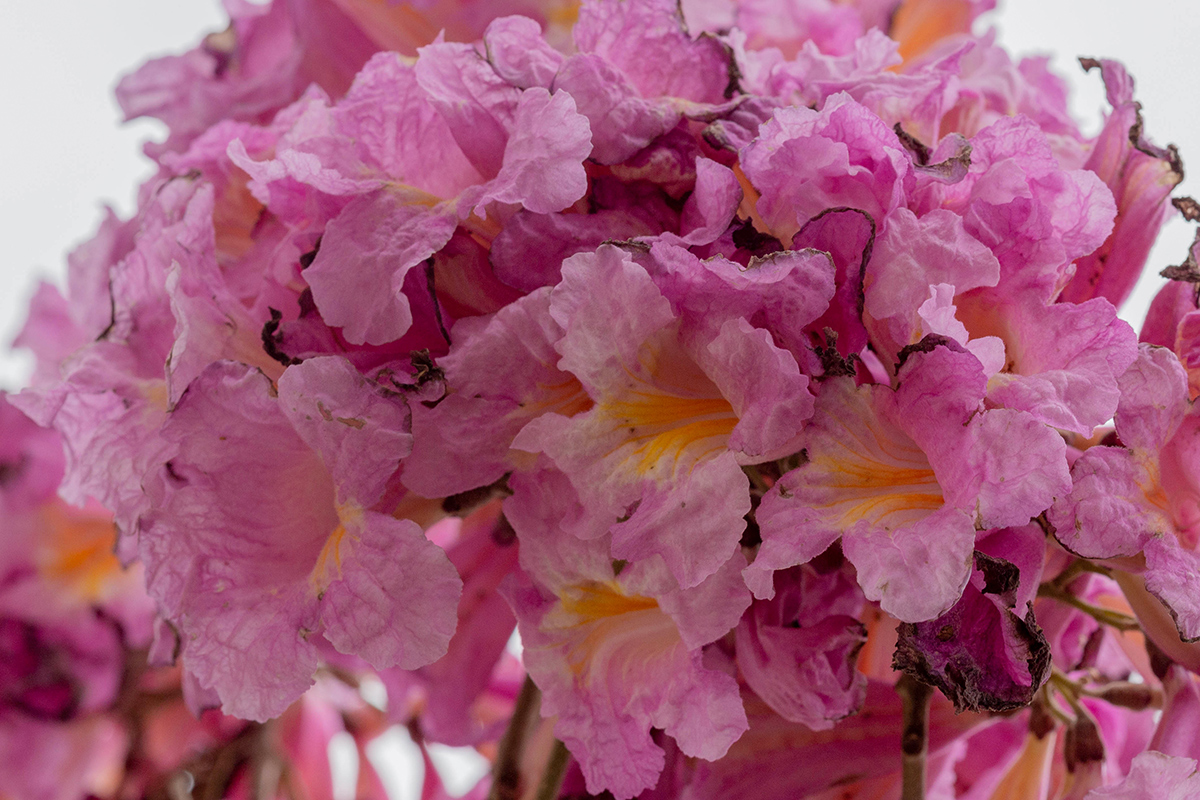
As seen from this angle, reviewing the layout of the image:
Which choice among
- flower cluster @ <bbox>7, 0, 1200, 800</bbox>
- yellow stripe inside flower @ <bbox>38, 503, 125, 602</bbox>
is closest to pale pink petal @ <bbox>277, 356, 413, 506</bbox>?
flower cluster @ <bbox>7, 0, 1200, 800</bbox>

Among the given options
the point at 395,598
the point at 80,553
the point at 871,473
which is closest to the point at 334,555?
the point at 395,598

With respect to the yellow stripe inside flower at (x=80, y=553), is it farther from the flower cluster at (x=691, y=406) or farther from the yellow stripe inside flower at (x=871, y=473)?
the yellow stripe inside flower at (x=871, y=473)

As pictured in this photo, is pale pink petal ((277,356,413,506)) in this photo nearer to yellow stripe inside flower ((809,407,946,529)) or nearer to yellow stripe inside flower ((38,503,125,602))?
yellow stripe inside flower ((809,407,946,529))

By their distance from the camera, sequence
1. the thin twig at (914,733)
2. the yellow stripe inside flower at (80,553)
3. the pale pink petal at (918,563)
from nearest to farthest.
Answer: the pale pink petal at (918,563), the thin twig at (914,733), the yellow stripe inside flower at (80,553)

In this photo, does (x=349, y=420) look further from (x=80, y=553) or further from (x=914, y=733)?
(x=80, y=553)

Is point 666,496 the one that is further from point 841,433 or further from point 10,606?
point 10,606

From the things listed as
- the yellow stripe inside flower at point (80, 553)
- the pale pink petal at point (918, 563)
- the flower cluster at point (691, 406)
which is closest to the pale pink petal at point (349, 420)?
the flower cluster at point (691, 406)
